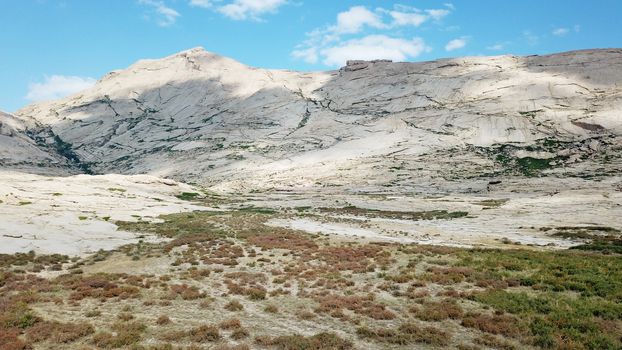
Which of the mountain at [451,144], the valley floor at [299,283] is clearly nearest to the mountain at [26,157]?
the mountain at [451,144]

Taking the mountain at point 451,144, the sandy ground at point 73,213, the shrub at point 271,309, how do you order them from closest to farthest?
1. the shrub at point 271,309
2. the sandy ground at point 73,213
3. the mountain at point 451,144

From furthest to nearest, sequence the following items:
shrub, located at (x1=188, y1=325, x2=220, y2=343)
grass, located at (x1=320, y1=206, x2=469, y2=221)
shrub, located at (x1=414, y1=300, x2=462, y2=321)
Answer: grass, located at (x1=320, y1=206, x2=469, y2=221), shrub, located at (x1=414, y1=300, x2=462, y2=321), shrub, located at (x1=188, y1=325, x2=220, y2=343)

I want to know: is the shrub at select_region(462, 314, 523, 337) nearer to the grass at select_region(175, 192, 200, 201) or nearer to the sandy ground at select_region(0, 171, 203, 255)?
the sandy ground at select_region(0, 171, 203, 255)

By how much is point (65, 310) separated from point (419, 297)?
20818 mm

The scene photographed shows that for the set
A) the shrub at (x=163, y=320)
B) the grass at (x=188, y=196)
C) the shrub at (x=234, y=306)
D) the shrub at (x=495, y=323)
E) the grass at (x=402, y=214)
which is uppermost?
the grass at (x=188, y=196)

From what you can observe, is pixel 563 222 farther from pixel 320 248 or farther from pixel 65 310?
pixel 65 310

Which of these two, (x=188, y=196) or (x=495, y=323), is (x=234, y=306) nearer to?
(x=495, y=323)

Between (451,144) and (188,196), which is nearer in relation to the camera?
(188,196)

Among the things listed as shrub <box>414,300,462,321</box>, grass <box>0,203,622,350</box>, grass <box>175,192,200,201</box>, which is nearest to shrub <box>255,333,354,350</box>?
grass <box>0,203,622,350</box>

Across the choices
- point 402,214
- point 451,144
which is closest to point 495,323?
point 402,214

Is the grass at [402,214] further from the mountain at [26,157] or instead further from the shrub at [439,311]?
the mountain at [26,157]

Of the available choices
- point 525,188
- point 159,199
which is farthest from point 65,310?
point 525,188

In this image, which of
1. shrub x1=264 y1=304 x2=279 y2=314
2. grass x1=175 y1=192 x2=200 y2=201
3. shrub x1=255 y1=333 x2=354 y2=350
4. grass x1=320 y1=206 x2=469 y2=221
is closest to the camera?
shrub x1=255 y1=333 x2=354 y2=350

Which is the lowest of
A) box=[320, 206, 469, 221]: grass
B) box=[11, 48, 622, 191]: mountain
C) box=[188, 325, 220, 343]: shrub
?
box=[320, 206, 469, 221]: grass
